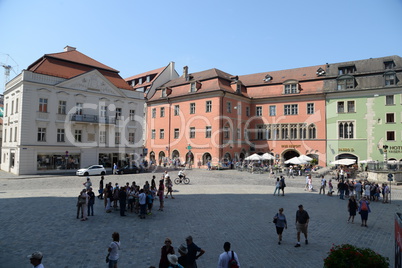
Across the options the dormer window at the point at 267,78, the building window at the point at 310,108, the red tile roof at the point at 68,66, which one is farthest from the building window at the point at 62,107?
the building window at the point at 310,108

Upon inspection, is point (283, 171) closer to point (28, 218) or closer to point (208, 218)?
point (208, 218)

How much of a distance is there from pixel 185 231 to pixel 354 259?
7.49m

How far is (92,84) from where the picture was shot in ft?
124

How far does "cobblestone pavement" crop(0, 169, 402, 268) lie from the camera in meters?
8.95

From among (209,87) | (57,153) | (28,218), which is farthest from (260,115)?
(28,218)

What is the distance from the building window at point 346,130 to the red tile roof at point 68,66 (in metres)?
34.3

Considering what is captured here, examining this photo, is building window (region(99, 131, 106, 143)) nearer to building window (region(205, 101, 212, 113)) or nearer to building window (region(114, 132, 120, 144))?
building window (region(114, 132, 120, 144))

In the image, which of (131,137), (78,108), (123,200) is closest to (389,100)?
(131,137)

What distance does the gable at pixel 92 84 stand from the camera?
118ft

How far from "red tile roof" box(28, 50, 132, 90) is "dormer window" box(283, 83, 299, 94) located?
1055 inches

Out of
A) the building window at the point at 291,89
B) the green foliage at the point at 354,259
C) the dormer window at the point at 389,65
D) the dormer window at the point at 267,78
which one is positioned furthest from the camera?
the dormer window at the point at 267,78

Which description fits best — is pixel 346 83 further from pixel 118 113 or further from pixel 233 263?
pixel 233 263

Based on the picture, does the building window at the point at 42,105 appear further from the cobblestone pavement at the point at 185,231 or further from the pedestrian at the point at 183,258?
the pedestrian at the point at 183,258

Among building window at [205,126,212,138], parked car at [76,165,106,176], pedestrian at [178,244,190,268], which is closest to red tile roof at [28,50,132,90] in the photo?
parked car at [76,165,106,176]
